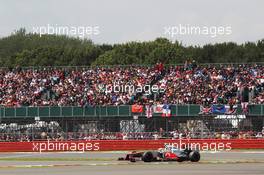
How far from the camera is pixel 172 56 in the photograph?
4237 inches

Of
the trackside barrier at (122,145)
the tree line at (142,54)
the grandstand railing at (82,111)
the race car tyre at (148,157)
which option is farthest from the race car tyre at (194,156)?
the tree line at (142,54)

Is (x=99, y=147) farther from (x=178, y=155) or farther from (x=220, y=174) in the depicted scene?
(x=220, y=174)

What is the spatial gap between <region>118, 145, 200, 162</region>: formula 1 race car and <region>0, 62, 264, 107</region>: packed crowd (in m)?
19.9

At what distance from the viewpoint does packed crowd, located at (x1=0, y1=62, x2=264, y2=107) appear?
5619cm

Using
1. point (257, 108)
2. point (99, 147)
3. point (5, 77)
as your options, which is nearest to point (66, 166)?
point (99, 147)

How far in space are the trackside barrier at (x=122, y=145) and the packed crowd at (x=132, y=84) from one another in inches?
202

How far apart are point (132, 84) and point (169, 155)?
2706cm

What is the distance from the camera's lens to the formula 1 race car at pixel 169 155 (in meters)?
33.6
